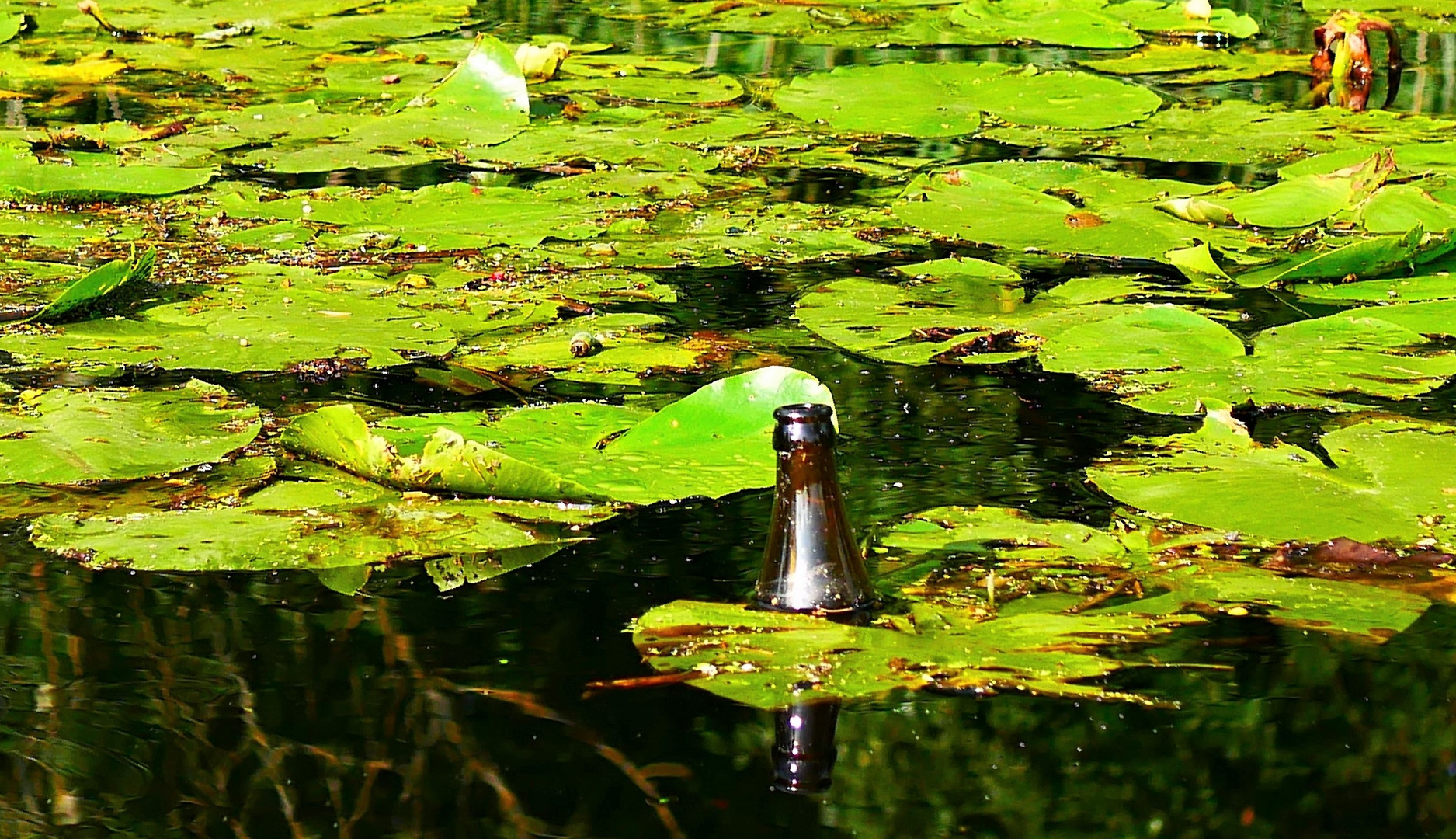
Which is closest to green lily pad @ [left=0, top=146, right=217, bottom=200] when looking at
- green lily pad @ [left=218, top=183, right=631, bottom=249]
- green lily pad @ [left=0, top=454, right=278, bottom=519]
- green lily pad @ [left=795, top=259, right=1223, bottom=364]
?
green lily pad @ [left=218, top=183, right=631, bottom=249]

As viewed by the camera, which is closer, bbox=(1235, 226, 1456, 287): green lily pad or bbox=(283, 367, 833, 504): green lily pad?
bbox=(283, 367, 833, 504): green lily pad

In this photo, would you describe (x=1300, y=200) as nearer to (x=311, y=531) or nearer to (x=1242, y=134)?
(x=1242, y=134)

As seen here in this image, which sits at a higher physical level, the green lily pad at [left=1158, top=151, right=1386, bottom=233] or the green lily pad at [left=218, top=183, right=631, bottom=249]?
the green lily pad at [left=1158, top=151, right=1386, bottom=233]

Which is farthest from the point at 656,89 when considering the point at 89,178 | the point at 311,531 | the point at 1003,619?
the point at 1003,619

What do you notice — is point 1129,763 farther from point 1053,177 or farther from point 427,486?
point 1053,177

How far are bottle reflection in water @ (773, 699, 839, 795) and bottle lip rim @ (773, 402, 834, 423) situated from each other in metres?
0.29

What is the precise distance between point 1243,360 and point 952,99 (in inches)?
88.9

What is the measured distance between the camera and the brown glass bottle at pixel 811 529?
1649 millimetres

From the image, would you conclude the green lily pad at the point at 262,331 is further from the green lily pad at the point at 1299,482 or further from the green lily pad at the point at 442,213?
the green lily pad at the point at 1299,482

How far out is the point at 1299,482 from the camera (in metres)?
1.96

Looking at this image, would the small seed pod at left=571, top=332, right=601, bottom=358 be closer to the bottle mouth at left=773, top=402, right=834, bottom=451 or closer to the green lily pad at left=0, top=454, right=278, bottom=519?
the green lily pad at left=0, top=454, right=278, bottom=519

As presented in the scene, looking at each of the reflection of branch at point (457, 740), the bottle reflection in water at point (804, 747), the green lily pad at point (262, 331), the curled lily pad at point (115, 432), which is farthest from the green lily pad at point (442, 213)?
the bottle reflection in water at point (804, 747)

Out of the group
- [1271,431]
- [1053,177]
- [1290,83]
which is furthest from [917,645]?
[1290,83]

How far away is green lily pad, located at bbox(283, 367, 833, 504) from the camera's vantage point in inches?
77.8
